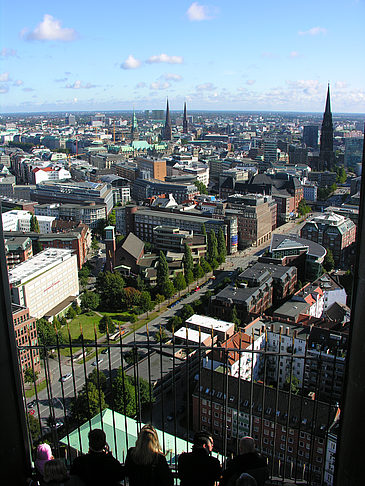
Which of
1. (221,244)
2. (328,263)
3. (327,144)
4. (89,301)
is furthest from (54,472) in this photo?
(327,144)

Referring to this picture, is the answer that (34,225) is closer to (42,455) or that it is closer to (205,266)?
(205,266)

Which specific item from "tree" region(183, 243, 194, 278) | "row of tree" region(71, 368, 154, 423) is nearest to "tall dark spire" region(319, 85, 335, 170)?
"tree" region(183, 243, 194, 278)

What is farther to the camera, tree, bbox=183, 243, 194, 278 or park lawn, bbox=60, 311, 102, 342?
tree, bbox=183, 243, 194, 278

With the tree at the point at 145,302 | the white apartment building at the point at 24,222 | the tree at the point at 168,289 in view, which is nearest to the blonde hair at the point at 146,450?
the tree at the point at 145,302

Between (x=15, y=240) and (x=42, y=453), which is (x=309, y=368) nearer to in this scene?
(x=42, y=453)

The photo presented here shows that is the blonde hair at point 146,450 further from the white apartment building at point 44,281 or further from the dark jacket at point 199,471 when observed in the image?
the white apartment building at point 44,281

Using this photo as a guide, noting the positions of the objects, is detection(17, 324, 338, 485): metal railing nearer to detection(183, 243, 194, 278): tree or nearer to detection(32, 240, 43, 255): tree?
detection(183, 243, 194, 278): tree

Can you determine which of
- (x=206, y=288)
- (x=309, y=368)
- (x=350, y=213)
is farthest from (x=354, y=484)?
(x=350, y=213)
